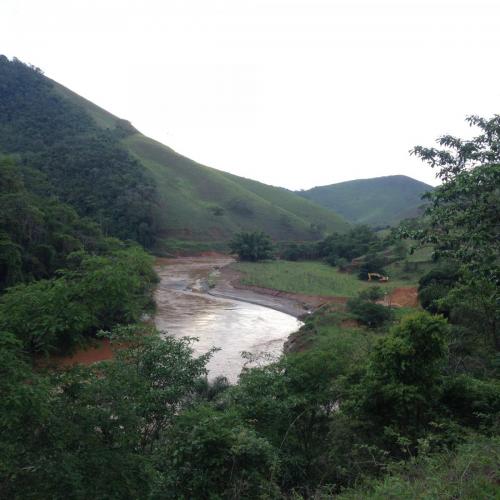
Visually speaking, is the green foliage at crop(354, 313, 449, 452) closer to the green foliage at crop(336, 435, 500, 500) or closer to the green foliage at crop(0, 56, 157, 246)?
the green foliage at crop(336, 435, 500, 500)

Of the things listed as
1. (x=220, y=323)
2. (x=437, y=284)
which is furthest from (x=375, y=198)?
(x=437, y=284)

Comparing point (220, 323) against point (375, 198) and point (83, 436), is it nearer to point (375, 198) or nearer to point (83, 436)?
point (83, 436)

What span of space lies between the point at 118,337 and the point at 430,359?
6.12 m

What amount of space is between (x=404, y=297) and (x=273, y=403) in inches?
1146

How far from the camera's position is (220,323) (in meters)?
32.0

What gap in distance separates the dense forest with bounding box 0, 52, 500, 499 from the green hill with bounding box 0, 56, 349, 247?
5447 cm

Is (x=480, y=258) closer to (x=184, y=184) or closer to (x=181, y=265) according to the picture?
(x=181, y=265)

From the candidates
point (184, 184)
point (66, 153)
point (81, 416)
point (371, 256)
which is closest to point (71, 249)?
point (81, 416)

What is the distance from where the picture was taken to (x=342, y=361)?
10.8 meters

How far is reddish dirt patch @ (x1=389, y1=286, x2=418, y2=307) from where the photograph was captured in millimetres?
33600

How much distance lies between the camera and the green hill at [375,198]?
16625cm

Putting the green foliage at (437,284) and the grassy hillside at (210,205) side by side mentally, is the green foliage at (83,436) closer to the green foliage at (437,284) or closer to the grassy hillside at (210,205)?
the green foliage at (437,284)

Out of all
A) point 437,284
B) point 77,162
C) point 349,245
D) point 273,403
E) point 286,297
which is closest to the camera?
point 273,403

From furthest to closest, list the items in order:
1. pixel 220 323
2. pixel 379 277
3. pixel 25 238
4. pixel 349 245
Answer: pixel 349 245 < pixel 379 277 < pixel 220 323 < pixel 25 238
